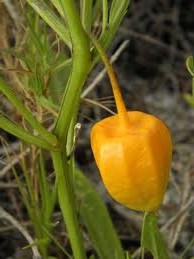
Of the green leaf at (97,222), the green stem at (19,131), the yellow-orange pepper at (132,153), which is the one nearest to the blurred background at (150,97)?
the green leaf at (97,222)

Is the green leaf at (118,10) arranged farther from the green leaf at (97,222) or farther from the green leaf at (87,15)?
the green leaf at (97,222)

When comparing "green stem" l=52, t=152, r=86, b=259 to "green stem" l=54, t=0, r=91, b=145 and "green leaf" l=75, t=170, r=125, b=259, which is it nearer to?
"green stem" l=54, t=0, r=91, b=145

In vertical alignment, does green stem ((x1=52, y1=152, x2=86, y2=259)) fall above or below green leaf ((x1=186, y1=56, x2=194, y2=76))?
below

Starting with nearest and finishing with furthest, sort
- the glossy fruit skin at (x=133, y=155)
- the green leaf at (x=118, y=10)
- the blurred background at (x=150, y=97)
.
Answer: the glossy fruit skin at (x=133, y=155), the green leaf at (x=118, y=10), the blurred background at (x=150, y=97)

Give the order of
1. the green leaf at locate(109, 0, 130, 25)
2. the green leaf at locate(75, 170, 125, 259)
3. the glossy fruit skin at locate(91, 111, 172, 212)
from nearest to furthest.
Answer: the glossy fruit skin at locate(91, 111, 172, 212)
the green leaf at locate(109, 0, 130, 25)
the green leaf at locate(75, 170, 125, 259)

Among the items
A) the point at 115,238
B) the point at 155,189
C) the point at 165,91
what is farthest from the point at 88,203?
the point at 165,91

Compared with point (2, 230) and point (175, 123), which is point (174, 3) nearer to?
point (175, 123)

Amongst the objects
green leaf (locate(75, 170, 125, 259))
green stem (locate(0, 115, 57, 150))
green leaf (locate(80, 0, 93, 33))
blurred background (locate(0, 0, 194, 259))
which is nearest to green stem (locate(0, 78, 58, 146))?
green stem (locate(0, 115, 57, 150))
